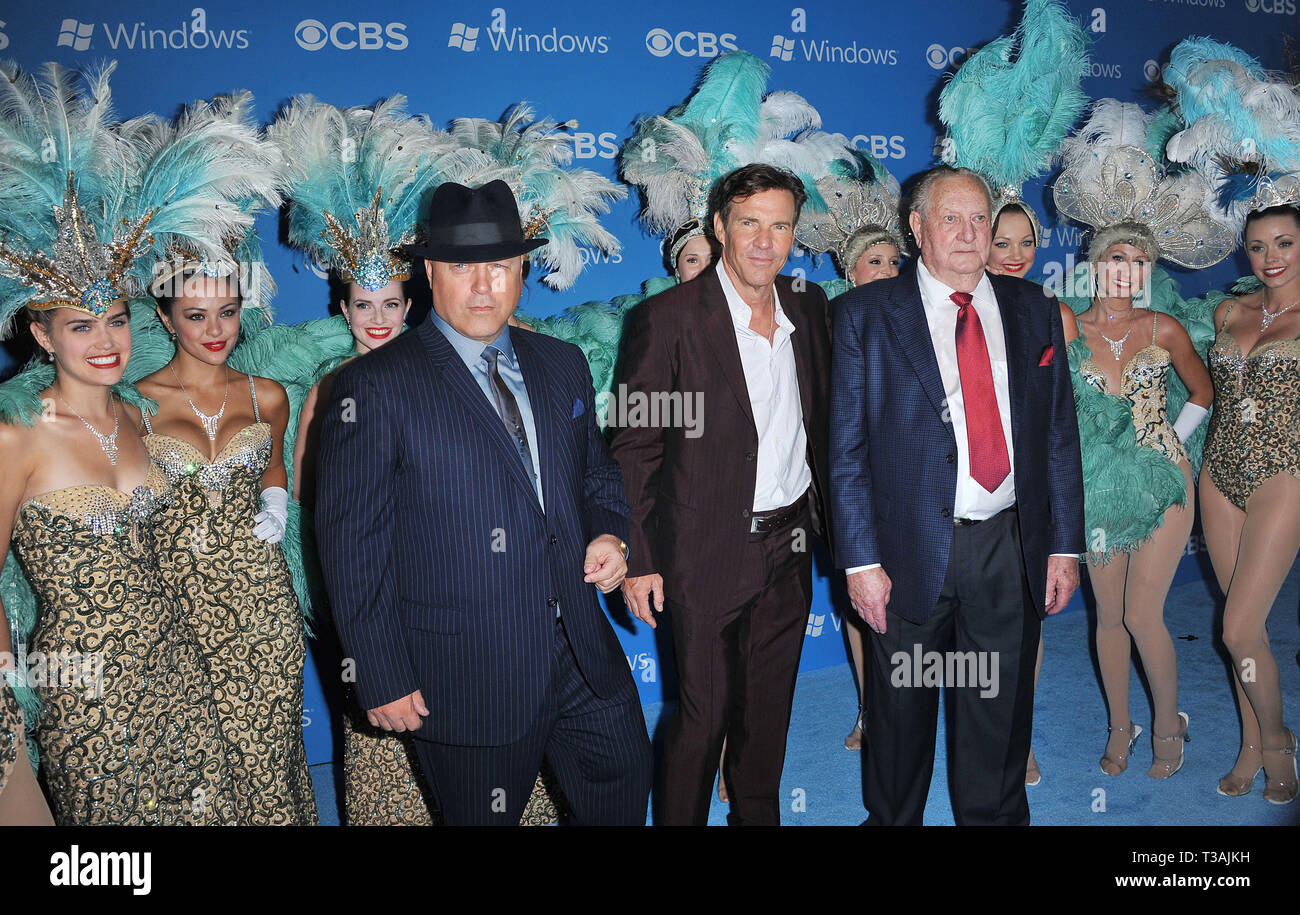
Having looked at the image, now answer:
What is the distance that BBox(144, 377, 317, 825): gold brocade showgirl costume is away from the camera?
2.97 m

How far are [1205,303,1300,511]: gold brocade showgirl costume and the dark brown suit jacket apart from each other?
2.17 metres

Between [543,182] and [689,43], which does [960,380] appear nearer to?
[543,182]

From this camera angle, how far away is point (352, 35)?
4188 mm

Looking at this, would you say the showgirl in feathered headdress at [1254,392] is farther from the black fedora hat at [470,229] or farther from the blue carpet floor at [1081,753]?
the black fedora hat at [470,229]

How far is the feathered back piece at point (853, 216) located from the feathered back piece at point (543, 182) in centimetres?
97

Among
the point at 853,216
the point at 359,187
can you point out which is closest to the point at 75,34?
the point at 359,187

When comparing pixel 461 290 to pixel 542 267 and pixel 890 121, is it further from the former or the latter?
pixel 890 121

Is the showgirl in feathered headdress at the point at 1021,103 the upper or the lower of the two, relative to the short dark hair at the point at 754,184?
upper

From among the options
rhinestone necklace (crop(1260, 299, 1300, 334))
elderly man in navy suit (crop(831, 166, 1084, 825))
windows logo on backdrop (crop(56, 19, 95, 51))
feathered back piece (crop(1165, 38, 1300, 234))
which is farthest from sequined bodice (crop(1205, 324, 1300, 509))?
windows logo on backdrop (crop(56, 19, 95, 51))

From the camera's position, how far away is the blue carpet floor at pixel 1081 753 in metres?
3.75

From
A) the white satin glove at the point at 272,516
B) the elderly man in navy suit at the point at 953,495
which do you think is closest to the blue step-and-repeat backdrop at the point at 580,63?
the white satin glove at the point at 272,516

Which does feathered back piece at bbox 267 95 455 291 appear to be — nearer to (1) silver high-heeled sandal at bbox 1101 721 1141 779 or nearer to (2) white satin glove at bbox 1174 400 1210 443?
(2) white satin glove at bbox 1174 400 1210 443
